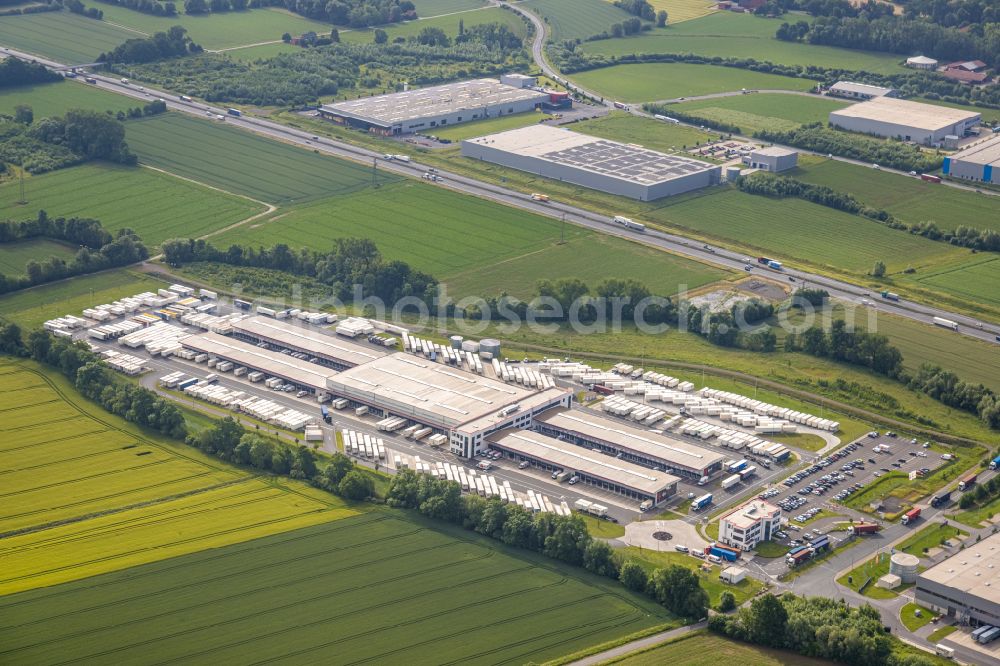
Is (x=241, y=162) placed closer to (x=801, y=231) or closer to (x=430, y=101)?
(x=430, y=101)

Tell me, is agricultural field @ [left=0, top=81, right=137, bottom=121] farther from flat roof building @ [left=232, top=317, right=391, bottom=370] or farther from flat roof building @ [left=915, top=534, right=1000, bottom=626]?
flat roof building @ [left=915, top=534, right=1000, bottom=626]

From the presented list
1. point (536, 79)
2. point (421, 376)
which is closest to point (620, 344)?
point (421, 376)

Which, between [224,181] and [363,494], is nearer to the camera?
[363,494]

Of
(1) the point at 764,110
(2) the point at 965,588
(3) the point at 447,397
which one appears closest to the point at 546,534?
(3) the point at 447,397

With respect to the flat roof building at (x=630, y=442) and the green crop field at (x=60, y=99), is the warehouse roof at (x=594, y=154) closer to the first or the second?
the green crop field at (x=60, y=99)

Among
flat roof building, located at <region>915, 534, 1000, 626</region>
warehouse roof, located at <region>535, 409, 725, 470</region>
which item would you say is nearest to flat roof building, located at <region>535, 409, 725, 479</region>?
warehouse roof, located at <region>535, 409, 725, 470</region>

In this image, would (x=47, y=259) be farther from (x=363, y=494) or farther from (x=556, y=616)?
(x=556, y=616)
